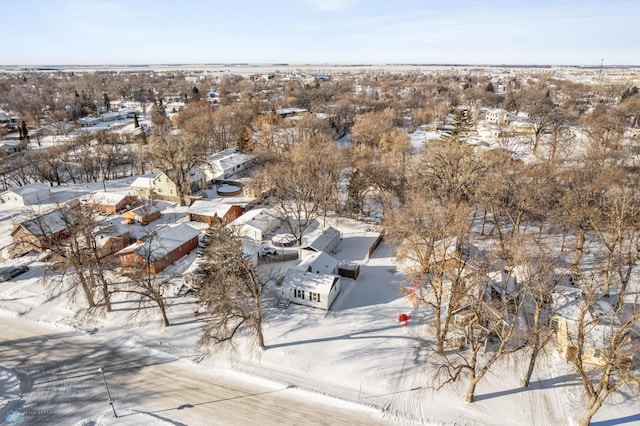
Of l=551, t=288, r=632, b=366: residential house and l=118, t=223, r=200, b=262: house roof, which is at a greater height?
l=118, t=223, r=200, b=262: house roof

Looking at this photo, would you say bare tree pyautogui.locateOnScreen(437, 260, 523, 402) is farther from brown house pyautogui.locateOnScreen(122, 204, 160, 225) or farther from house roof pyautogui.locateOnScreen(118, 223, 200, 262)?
brown house pyautogui.locateOnScreen(122, 204, 160, 225)

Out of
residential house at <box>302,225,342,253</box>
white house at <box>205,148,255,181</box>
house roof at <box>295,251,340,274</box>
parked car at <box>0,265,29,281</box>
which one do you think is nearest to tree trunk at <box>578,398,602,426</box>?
house roof at <box>295,251,340,274</box>

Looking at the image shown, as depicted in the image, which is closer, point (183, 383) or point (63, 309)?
point (183, 383)

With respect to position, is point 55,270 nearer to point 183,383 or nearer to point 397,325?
point 183,383

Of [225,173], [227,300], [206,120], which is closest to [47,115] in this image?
[206,120]

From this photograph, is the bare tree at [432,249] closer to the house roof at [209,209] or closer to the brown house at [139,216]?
the house roof at [209,209]

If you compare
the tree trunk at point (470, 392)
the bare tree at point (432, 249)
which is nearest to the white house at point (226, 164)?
the bare tree at point (432, 249)
